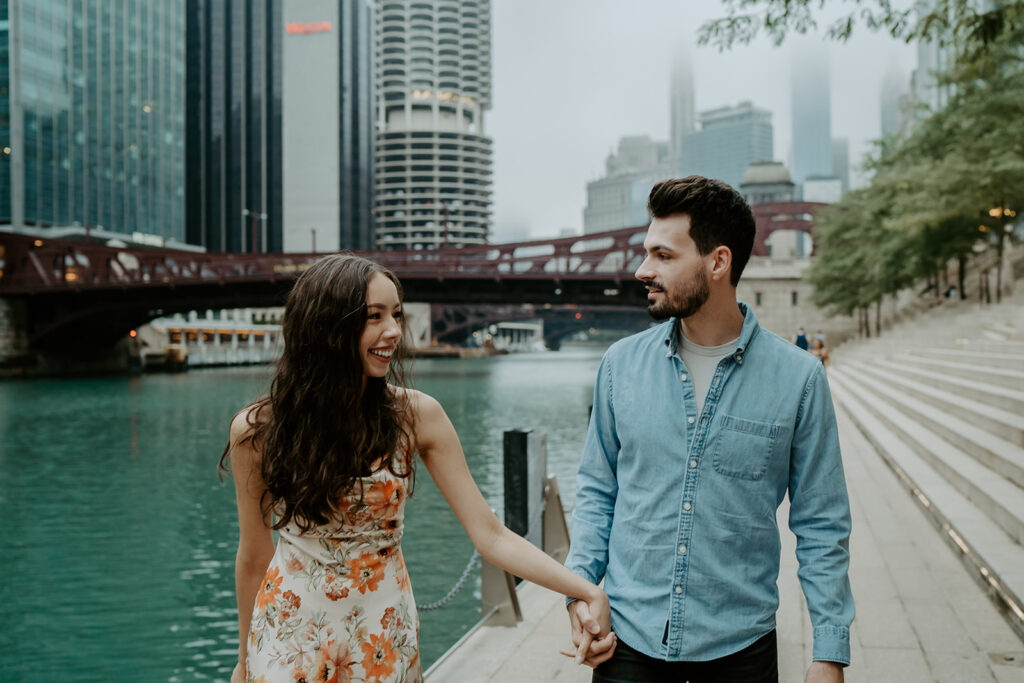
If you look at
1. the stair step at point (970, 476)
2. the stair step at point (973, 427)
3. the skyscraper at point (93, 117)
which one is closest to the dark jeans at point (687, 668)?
the stair step at point (970, 476)

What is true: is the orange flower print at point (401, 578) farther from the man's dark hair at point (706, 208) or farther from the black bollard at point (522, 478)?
the black bollard at point (522, 478)

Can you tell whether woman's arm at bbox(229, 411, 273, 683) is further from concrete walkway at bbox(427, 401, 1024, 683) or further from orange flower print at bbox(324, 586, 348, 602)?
concrete walkway at bbox(427, 401, 1024, 683)

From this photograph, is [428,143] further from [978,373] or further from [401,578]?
[401,578]

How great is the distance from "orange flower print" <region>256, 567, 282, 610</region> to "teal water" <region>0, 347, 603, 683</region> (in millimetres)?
693

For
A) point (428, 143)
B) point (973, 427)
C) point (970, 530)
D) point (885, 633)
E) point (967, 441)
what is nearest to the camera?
point (885, 633)

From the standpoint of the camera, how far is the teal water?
7812 mm

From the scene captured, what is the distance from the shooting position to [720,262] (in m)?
2.38

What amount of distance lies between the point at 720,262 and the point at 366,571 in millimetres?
1219

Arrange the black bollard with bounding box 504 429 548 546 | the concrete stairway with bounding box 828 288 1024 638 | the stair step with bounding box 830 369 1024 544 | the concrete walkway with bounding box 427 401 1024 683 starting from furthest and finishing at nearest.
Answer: the black bollard with bounding box 504 429 548 546 < the stair step with bounding box 830 369 1024 544 < the concrete stairway with bounding box 828 288 1024 638 < the concrete walkway with bounding box 427 401 1024 683

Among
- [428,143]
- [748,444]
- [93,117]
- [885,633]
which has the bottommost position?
[885,633]

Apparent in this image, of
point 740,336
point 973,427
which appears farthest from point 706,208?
point 973,427

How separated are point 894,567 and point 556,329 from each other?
123 m

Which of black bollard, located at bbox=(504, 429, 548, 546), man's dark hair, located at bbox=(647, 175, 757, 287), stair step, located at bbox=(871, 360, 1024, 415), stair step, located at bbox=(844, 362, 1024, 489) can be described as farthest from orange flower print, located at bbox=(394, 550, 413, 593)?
stair step, located at bbox=(871, 360, 1024, 415)

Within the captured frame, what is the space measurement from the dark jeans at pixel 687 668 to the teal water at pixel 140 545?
1345mm
